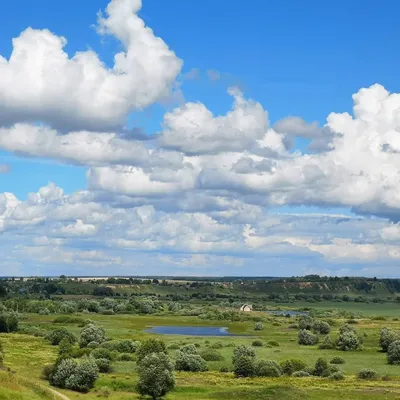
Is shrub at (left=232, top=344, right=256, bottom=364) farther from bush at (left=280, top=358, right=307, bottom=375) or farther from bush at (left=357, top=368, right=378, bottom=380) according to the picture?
bush at (left=357, top=368, right=378, bottom=380)

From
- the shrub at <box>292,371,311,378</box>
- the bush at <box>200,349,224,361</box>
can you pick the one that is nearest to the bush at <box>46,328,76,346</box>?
the bush at <box>200,349,224,361</box>

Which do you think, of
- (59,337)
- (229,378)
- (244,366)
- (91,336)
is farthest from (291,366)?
(59,337)

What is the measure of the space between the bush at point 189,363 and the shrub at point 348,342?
1641 inches

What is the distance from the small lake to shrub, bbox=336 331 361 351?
41.7 m

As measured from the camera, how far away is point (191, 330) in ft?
590

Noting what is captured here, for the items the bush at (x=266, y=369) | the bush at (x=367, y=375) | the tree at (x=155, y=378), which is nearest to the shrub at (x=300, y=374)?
the bush at (x=266, y=369)

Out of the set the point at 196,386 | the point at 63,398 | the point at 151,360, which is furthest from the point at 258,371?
the point at 63,398

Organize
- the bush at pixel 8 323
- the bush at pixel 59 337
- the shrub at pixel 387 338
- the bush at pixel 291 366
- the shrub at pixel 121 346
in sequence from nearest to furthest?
the bush at pixel 291 366 < the shrub at pixel 121 346 < the shrub at pixel 387 338 < the bush at pixel 59 337 < the bush at pixel 8 323

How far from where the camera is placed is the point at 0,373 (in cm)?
6266

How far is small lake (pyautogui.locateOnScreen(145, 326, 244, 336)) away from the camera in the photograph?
170012 millimetres

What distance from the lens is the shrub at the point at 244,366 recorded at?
324 ft

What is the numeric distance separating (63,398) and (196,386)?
79.6 feet

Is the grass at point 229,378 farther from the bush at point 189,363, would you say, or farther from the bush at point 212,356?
the bush at point 189,363

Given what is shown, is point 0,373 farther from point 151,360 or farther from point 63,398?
point 151,360
